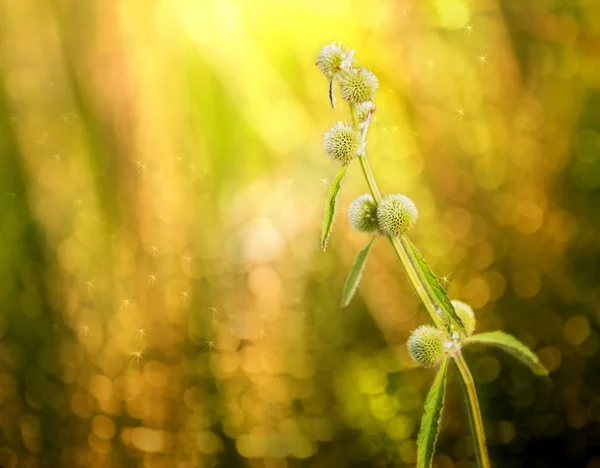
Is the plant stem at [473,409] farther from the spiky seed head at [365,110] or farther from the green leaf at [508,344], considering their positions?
the spiky seed head at [365,110]

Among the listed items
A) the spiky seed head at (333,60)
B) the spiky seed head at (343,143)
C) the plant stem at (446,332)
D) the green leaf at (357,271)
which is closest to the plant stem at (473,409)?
the plant stem at (446,332)

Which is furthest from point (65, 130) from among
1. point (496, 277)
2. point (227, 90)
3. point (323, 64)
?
point (496, 277)

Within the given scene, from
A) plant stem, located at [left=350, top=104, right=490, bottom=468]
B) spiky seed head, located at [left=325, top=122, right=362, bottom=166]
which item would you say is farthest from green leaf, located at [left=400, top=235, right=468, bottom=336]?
spiky seed head, located at [left=325, top=122, right=362, bottom=166]

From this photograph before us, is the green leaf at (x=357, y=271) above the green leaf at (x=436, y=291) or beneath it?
above

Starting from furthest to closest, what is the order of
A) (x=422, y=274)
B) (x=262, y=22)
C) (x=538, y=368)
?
(x=262, y=22)
(x=538, y=368)
(x=422, y=274)

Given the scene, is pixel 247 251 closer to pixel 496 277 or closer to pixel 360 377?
pixel 360 377

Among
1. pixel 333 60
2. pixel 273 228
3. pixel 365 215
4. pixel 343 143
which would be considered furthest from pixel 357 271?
pixel 273 228
